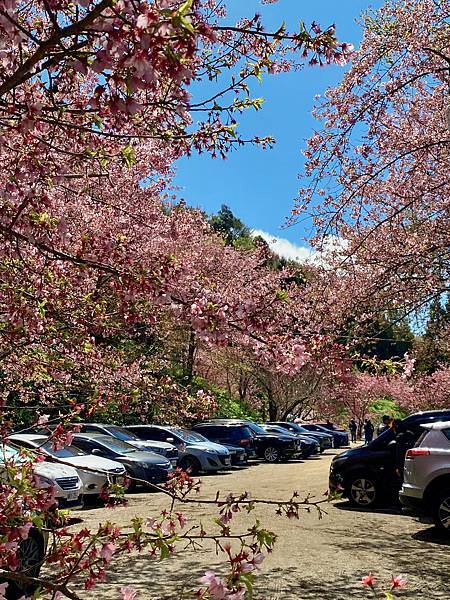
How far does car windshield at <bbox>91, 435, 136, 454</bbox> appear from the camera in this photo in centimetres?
1655

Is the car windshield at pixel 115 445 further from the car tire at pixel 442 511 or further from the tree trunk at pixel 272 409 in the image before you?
the tree trunk at pixel 272 409

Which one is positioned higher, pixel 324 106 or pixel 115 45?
pixel 324 106

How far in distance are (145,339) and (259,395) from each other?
1851 cm

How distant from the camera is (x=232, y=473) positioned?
21.4 metres

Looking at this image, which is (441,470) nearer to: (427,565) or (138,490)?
(427,565)

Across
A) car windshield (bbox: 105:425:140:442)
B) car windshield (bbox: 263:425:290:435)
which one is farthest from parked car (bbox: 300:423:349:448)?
car windshield (bbox: 105:425:140:442)

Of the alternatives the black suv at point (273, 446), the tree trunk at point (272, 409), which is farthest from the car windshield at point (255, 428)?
the tree trunk at point (272, 409)

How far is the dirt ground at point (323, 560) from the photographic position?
6957mm

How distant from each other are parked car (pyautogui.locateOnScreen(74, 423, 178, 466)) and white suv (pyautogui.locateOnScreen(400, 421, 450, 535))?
31.0 feet

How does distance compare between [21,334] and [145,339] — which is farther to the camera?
[145,339]

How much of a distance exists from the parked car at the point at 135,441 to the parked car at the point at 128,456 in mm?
→ 1136

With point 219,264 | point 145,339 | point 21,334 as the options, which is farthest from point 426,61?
point 219,264

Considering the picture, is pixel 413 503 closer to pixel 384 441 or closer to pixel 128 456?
pixel 384 441

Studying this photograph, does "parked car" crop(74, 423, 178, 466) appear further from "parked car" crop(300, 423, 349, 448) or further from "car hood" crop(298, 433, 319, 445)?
"parked car" crop(300, 423, 349, 448)
